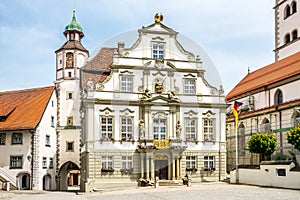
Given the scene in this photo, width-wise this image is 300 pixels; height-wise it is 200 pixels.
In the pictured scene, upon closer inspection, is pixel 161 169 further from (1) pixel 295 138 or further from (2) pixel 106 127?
(1) pixel 295 138

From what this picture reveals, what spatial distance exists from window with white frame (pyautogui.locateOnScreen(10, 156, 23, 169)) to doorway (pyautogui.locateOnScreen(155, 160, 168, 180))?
10.6 meters

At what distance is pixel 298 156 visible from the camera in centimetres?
2770

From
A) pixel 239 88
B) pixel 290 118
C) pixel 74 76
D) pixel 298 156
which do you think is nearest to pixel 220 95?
pixel 290 118

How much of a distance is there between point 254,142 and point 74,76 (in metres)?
21.3

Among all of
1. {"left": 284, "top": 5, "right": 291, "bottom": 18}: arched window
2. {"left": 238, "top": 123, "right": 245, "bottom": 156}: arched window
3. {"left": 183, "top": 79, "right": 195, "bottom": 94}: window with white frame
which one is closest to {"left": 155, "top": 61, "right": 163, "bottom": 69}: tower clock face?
{"left": 183, "top": 79, "right": 195, "bottom": 94}: window with white frame

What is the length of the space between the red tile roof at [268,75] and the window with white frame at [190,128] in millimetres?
8716

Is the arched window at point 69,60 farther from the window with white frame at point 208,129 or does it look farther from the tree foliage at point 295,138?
the tree foliage at point 295,138

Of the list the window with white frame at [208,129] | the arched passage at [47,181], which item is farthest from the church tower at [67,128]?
the window with white frame at [208,129]

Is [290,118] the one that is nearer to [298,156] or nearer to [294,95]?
[294,95]

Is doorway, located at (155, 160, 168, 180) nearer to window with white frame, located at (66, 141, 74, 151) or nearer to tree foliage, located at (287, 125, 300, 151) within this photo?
window with white frame, located at (66, 141, 74, 151)

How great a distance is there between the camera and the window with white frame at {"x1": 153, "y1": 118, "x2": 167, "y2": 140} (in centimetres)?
3362

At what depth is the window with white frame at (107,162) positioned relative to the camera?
32.2 m

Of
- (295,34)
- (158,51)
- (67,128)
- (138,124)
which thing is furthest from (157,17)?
(295,34)

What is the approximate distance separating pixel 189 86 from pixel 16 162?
47.3 feet
